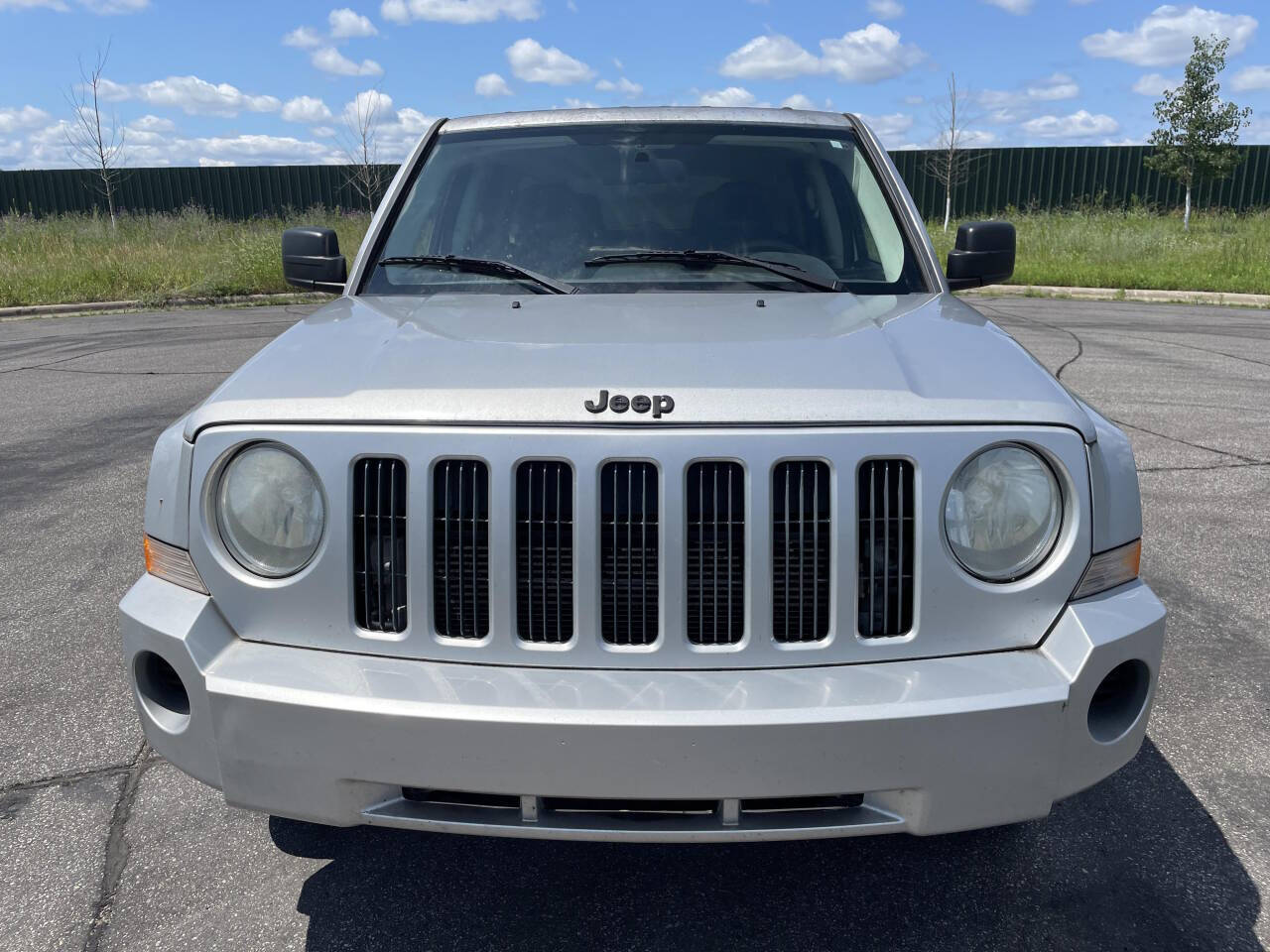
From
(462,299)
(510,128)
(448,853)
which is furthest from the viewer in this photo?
(510,128)

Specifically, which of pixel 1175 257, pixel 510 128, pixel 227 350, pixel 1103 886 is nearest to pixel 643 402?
pixel 1103 886

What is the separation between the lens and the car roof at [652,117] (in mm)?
3484

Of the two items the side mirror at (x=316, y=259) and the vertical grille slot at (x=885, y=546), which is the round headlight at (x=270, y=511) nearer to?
the vertical grille slot at (x=885, y=546)

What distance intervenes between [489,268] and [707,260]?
24.6 inches

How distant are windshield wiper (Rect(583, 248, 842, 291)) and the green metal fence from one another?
31563mm

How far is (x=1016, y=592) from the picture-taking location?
6.32ft

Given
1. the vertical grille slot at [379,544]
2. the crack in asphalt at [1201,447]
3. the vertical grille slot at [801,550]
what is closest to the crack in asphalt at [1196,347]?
the crack in asphalt at [1201,447]

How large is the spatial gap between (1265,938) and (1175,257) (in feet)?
66.9

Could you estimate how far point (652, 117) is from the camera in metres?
3.51

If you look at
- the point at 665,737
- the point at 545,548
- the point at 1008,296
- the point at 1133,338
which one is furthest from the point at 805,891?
the point at 1008,296

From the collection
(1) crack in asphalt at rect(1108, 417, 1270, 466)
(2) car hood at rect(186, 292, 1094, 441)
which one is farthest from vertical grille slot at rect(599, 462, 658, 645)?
(1) crack in asphalt at rect(1108, 417, 1270, 466)

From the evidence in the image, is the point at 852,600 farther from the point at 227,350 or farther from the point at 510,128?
the point at 227,350

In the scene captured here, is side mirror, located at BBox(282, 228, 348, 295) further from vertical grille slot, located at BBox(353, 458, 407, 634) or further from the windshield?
vertical grille slot, located at BBox(353, 458, 407, 634)

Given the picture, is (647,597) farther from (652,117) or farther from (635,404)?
(652,117)
